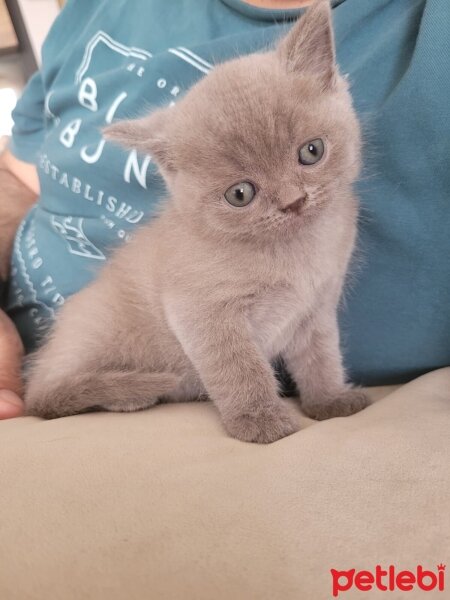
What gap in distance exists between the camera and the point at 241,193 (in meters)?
0.81

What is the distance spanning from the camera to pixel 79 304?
43.3 inches

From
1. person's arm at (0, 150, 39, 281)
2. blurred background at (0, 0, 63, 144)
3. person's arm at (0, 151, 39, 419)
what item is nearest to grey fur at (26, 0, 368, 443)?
person's arm at (0, 151, 39, 419)

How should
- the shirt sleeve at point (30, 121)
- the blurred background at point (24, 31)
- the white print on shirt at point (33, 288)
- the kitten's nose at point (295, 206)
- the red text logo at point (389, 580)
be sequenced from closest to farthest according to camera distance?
the red text logo at point (389, 580)
the kitten's nose at point (295, 206)
the white print on shirt at point (33, 288)
the shirt sleeve at point (30, 121)
the blurred background at point (24, 31)

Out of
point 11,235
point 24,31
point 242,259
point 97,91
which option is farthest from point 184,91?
point 24,31

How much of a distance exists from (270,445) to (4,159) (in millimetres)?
1440

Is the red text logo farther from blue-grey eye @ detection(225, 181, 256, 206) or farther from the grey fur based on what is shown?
blue-grey eye @ detection(225, 181, 256, 206)

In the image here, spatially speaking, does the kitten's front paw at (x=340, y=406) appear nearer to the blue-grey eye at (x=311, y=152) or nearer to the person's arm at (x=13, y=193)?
the blue-grey eye at (x=311, y=152)

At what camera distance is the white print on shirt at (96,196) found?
1.17m

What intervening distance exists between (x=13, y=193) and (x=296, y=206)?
1.14 metres

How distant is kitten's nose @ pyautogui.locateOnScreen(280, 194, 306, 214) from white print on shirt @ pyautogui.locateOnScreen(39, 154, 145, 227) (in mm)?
464

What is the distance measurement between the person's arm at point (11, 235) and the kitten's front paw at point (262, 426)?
1.62 feet

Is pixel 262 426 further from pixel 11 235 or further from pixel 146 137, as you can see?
pixel 11 235

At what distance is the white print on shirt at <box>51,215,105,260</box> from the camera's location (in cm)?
122

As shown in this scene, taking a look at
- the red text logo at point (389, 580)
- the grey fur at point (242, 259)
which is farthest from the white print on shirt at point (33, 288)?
the red text logo at point (389, 580)
